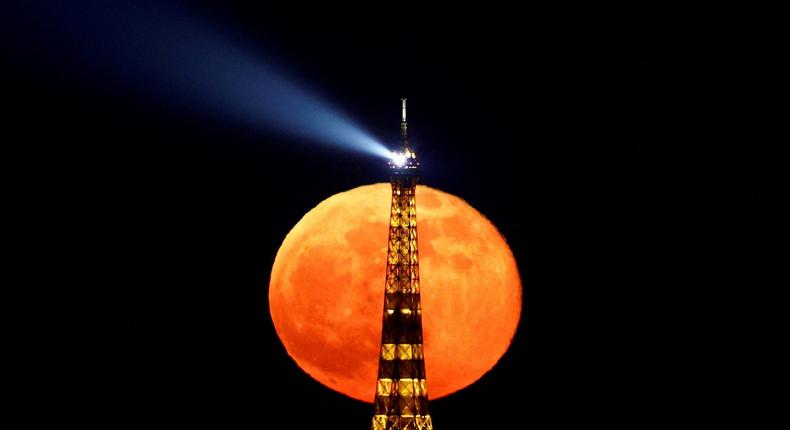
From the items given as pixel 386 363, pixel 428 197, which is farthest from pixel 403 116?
pixel 386 363

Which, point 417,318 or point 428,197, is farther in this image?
point 428,197

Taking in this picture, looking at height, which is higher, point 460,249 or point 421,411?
point 460,249

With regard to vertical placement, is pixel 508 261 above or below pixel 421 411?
Answer: above

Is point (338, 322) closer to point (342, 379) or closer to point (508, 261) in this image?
point (342, 379)

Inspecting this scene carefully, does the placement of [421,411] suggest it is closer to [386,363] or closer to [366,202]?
[386,363]

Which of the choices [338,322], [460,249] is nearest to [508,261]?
[460,249]

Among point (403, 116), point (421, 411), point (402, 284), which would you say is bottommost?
point (421, 411)
